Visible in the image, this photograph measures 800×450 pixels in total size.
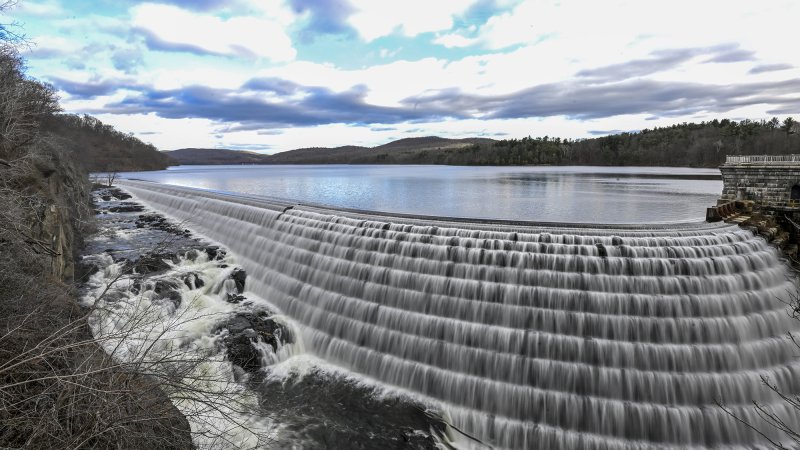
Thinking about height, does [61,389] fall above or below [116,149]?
A: below

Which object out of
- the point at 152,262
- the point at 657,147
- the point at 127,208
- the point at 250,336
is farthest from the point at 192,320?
the point at 657,147

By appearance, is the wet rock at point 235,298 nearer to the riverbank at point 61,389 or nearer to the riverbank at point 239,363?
the riverbank at point 239,363

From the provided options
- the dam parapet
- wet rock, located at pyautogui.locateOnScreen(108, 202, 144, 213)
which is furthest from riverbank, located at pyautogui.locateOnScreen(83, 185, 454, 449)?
the dam parapet

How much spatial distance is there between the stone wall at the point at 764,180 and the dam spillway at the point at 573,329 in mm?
13739

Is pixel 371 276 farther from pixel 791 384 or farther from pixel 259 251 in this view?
pixel 791 384

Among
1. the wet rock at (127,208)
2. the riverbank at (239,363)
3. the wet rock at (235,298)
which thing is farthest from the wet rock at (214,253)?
the wet rock at (127,208)

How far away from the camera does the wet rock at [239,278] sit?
19.7m

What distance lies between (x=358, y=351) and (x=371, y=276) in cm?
283

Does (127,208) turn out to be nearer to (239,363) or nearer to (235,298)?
(235,298)

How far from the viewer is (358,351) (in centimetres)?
1389

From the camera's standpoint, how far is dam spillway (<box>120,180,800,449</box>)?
33.9ft

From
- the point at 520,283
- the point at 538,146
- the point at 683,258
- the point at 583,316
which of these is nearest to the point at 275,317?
the point at 520,283

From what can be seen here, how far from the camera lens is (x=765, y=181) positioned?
24906mm

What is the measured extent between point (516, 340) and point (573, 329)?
1610 mm
